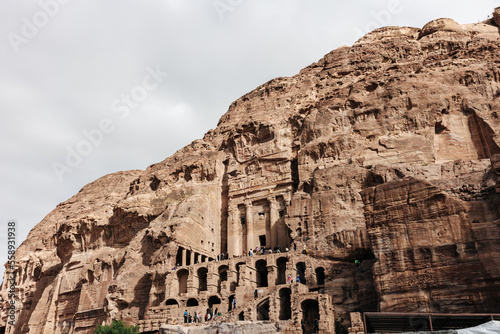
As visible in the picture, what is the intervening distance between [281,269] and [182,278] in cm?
967

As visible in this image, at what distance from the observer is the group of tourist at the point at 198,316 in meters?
34.1

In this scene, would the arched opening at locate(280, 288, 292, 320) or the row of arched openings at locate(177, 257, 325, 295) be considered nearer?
the arched opening at locate(280, 288, 292, 320)

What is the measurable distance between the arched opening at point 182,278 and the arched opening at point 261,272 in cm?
660

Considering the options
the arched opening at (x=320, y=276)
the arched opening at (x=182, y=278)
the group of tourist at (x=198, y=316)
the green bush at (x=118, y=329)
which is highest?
the arched opening at (x=182, y=278)

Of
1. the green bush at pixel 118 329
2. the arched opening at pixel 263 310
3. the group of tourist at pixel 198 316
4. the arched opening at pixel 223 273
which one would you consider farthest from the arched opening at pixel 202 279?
the arched opening at pixel 263 310

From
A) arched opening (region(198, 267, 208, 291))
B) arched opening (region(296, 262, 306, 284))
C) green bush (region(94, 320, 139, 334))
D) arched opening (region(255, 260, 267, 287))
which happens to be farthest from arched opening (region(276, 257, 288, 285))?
green bush (region(94, 320, 139, 334))

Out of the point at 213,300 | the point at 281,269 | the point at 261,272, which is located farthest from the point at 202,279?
the point at 281,269

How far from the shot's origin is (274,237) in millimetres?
47656

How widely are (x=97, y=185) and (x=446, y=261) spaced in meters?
71.7

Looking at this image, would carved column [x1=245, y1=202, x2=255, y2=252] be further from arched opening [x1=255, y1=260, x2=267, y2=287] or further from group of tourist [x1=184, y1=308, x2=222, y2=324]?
group of tourist [x1=184, y1=308, x2=222, y2=324]

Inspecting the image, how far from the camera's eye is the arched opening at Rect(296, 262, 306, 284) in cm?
3641

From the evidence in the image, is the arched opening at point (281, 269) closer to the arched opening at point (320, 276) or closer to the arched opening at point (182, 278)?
the arched opening at point (320, 276)

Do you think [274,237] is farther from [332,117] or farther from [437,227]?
[437,227]

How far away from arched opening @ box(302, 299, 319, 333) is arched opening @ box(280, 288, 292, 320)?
4.79 ft
